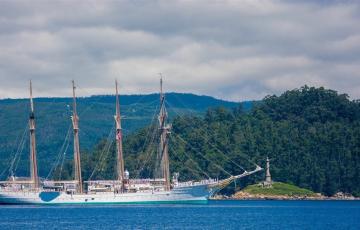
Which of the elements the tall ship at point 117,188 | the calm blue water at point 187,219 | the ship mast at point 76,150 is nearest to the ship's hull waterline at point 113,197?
the tall ship at point 117,188

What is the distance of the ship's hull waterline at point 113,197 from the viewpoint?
16700 cm

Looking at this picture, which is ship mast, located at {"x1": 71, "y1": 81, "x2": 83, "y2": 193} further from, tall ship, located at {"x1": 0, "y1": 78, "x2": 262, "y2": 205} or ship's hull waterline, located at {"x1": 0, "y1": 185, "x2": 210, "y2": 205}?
ship's hull waterline, located at {"x1": 0, "y1": 185, "x2": 210, "y2": 205}

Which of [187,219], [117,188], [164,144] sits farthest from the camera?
[117,188]

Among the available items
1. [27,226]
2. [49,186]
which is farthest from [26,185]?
[27,226]

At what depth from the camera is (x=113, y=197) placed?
169 metres

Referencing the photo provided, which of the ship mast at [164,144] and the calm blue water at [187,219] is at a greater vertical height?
the ship mast at [164,144]

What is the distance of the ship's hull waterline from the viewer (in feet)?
548

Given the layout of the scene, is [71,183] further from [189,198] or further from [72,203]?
[189,198]

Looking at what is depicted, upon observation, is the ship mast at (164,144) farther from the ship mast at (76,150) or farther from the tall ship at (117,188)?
the ship mast at (76,150)

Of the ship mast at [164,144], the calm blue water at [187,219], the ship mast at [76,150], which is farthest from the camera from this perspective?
the ship mast at [76,150]

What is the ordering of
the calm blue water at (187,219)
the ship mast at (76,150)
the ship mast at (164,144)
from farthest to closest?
the ship mast at (76,150) < the ship mast at (164,144) < the calm blue water at (187,219)

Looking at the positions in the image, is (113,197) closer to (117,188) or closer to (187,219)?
(117,188)

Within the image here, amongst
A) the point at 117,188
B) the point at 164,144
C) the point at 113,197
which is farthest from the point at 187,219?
the point at 113,197

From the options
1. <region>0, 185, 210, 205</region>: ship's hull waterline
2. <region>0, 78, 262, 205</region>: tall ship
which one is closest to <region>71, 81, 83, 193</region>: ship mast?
<region>0, 78, 262, 205</region>: tall ship
